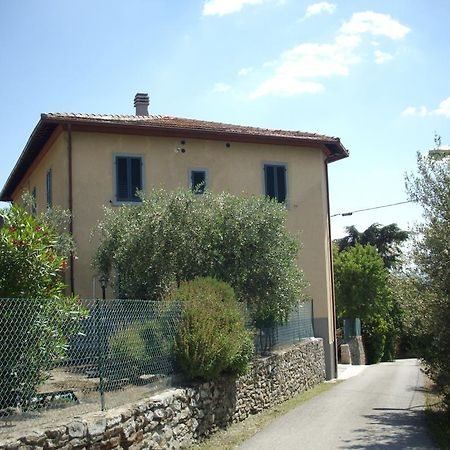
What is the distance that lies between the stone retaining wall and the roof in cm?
725

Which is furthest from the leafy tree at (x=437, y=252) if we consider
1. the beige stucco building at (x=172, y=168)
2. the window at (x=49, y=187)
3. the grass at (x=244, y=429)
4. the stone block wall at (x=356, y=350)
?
the stone block wall at (x=356, y=350)

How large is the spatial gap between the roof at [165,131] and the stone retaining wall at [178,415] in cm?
725

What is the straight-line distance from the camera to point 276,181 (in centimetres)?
2125

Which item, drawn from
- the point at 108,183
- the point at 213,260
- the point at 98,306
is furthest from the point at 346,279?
the point at 98,306

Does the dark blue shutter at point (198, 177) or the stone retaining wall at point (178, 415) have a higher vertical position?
the dark blue shutter at point (198, 177)

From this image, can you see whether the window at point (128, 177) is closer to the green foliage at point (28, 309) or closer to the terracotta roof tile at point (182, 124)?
the terracotta roof tile at point (182, 124)

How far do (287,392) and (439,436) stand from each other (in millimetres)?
5684

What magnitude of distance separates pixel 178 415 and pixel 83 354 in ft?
7.00

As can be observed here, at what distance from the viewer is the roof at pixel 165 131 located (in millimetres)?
18281

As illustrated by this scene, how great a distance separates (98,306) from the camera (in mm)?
8102

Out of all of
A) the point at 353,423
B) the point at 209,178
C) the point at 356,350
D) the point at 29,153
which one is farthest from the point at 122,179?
the point at 356,350

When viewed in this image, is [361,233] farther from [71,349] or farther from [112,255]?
[71,349]

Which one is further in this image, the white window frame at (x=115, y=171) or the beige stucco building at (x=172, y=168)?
the white window frame at (x=115, y=171)

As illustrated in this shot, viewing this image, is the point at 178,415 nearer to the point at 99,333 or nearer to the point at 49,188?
the point at 99,333
